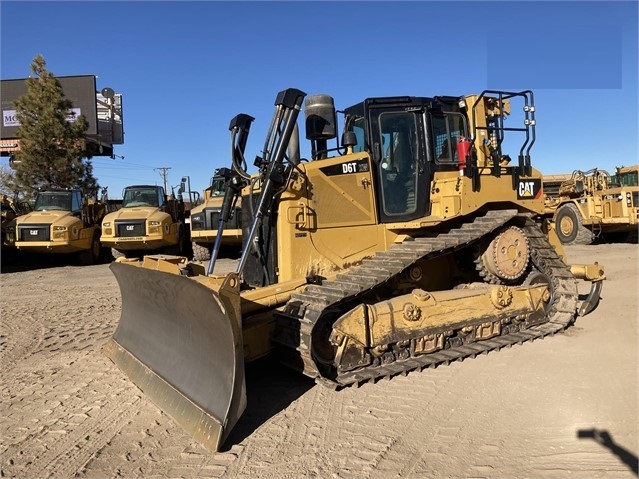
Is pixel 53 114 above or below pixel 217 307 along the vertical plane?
above

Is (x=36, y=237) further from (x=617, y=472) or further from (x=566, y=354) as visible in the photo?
(x=617, y=472)

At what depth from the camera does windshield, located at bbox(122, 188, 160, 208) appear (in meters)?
16.8

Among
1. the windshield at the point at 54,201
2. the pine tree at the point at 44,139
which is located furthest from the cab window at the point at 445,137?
the pine tree at the point at 44,139

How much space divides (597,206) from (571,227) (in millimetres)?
1346

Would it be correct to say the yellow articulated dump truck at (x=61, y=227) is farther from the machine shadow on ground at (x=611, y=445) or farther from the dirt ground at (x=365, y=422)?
the machine shadow on ground at (x=611, y=445)

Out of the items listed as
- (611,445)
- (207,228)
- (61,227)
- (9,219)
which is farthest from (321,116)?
(9,219)

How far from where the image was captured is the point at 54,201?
16.7 metres

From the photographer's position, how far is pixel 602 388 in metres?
4.60

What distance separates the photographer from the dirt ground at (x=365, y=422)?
3.41 meters

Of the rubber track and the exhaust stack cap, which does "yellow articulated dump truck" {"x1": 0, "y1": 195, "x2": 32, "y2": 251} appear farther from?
the rubber track

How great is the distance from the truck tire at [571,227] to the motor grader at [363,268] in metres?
12.9

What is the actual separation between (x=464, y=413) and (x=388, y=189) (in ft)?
9.08

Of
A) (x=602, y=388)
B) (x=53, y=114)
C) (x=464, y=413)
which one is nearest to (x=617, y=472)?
(x=464, y=413)

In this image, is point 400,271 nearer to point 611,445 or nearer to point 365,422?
point 365,422
